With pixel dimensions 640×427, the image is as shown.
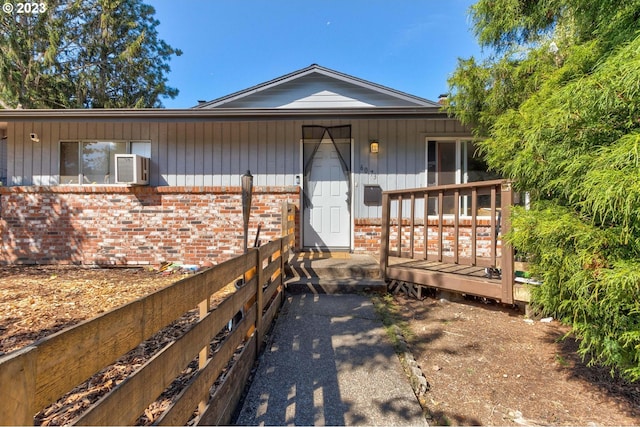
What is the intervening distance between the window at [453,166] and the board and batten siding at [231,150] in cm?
19

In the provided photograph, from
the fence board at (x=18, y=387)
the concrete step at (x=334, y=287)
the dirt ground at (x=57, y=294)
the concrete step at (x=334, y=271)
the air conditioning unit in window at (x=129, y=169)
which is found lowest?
the dirt ground at (x=57, y=294)

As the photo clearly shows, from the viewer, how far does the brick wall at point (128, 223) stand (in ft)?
20.2

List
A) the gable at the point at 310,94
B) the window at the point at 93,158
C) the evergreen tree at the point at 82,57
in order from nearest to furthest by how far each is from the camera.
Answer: the window at the point at 93,158 → the gable at the point at 310,94 → the evergreen tree at the point at 82,57

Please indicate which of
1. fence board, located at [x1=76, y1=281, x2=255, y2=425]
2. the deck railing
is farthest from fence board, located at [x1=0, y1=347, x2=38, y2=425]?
the deck railing

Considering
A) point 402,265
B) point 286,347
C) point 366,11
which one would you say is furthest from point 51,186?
point 366,11

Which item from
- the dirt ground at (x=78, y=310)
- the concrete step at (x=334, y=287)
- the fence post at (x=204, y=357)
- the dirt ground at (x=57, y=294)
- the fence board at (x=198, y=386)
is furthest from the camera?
the concrete step at (x=334, y=287)

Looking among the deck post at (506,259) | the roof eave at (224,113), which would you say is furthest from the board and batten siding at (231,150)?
the deck post at (506,259)

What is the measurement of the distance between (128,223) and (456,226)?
6018 millimetres

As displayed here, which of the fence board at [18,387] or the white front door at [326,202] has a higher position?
the white front door at [326,202]

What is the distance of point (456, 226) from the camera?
3.92m

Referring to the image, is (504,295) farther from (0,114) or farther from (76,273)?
(0,114)

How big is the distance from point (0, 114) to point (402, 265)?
7.66 metres

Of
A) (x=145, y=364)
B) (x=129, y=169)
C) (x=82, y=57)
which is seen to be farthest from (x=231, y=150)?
(x=82, y=57)

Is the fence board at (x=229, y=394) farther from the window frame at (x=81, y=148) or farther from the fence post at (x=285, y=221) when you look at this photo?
the window frame at (x=81, y=148)
